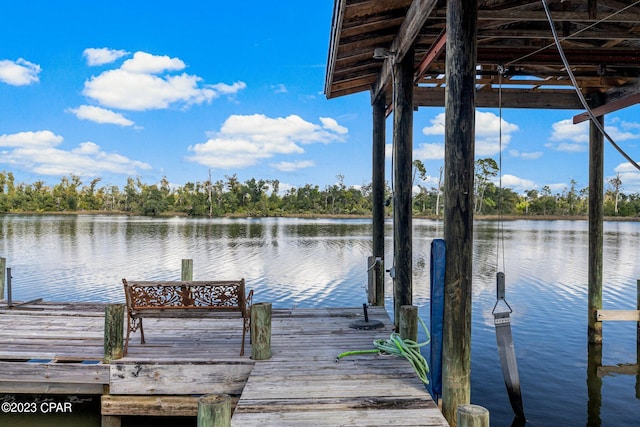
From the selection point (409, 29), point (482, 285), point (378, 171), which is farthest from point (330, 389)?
point (482, 285)

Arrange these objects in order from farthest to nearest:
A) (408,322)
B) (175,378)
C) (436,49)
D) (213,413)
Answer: (436,49) → (408,322) → (175,378) → (213,413)

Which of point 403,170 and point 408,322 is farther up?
point 403,170

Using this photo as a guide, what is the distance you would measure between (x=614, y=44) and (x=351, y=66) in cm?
362

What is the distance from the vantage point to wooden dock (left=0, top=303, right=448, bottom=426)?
364 cm

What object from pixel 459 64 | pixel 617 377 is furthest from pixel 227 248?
pixel 459 64

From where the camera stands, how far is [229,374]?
465 centimetres

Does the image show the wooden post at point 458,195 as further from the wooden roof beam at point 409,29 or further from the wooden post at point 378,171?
the wooden post at point 378,171

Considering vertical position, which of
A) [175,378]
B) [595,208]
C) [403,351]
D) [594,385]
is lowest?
[594,385]

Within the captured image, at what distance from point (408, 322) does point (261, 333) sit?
1564mm

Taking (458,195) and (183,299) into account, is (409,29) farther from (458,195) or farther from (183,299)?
(183,299)

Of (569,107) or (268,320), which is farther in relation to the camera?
(569,107)

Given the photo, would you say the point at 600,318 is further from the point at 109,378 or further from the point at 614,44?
the point at 109,378

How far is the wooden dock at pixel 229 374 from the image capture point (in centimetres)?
364

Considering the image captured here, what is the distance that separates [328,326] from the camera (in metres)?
6.20
